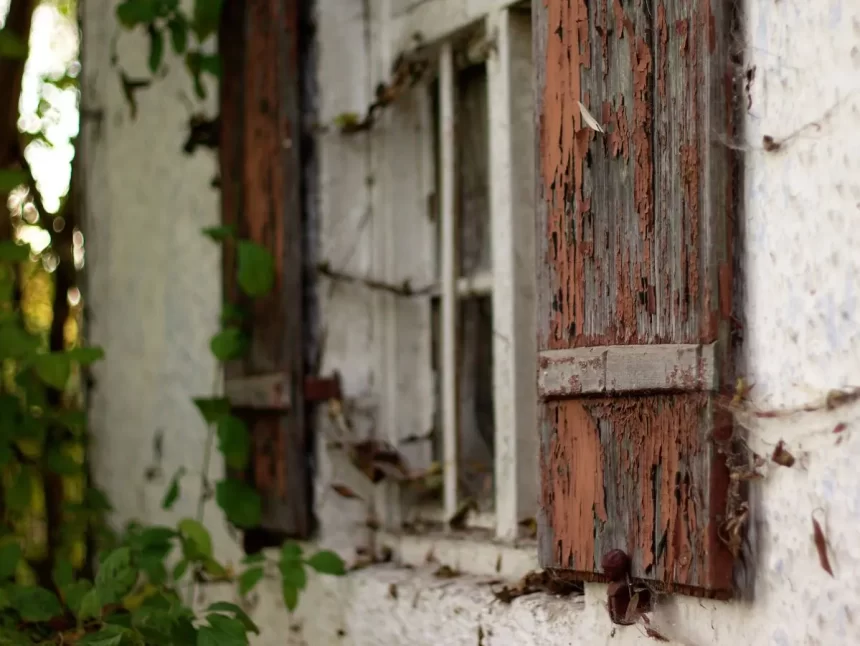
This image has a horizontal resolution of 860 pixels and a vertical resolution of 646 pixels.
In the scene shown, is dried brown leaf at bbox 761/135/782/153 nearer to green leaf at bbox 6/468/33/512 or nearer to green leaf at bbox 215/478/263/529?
green leaf at bbox 215/478/263/529

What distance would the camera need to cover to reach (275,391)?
2.70m

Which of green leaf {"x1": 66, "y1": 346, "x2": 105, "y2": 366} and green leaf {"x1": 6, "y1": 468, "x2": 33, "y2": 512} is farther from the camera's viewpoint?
green leaf {"x1": 6, "y1": 468, "x2": 33, "y2": 512}

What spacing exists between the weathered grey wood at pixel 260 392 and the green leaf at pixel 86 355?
0.33 m

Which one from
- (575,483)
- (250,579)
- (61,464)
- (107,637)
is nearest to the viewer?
(575,483)

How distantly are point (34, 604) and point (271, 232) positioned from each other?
3.13ft

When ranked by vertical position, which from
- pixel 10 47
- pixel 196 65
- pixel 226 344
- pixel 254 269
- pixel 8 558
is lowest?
pixel 8 558

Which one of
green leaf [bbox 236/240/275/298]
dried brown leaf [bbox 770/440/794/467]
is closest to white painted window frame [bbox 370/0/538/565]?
green leaf [bbox 236/240/275/298]

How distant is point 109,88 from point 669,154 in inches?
101

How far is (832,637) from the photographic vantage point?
1401 mm

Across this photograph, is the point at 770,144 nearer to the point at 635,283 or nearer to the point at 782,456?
the point at 635,283

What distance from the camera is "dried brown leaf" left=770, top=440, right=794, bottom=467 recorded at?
4.80 ft

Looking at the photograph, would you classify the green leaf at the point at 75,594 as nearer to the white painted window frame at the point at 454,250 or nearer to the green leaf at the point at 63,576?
the green leaf at the point at 63,576

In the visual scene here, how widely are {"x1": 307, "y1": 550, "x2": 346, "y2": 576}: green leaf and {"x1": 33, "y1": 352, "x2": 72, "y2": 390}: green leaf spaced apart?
723 millimetres

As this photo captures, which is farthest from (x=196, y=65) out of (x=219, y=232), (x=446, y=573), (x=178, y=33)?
(x=446, y=573)
